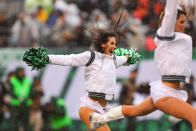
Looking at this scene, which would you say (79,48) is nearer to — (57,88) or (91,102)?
(57,88)

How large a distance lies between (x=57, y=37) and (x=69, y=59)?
A: 583 centimetres

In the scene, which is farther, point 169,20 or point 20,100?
point 20,100

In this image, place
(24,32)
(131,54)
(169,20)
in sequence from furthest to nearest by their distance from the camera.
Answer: (24,32), (131,54), (169,20)

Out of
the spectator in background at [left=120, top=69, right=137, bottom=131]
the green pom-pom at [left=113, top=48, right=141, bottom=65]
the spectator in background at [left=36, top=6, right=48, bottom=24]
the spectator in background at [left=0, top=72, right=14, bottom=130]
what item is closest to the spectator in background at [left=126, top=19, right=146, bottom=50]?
the spectator in background at [left=120, top=69, right=137, bottom=131]

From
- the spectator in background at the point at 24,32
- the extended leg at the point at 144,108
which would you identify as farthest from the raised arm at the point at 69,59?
the spectator in background at the point at 24,32

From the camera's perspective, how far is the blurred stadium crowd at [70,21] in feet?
41.0

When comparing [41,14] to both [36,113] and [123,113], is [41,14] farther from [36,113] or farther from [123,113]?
[123,113]

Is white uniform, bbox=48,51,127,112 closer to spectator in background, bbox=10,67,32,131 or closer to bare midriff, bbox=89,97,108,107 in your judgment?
bare midriff, bbox=89,97,108,107

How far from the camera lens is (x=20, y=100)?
12633 mm

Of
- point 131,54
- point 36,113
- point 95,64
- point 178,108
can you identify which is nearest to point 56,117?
point 36,113

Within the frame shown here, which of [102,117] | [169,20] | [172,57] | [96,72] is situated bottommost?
[102,117]

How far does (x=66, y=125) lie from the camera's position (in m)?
12.1

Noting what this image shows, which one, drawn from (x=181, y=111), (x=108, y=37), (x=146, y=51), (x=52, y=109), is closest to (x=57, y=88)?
(x=52, y=109)

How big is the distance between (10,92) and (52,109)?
1018mm
